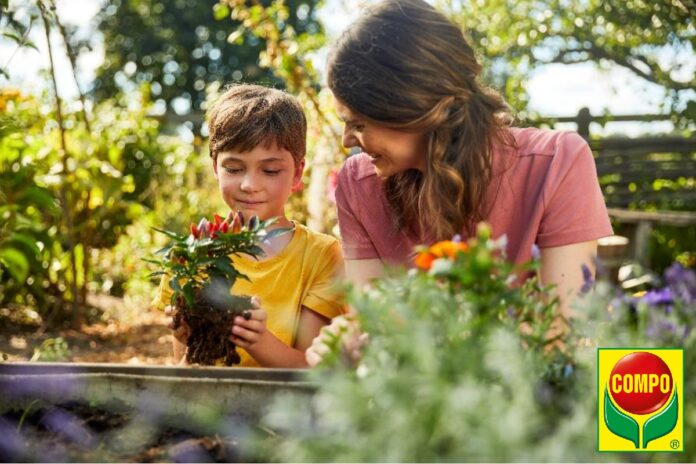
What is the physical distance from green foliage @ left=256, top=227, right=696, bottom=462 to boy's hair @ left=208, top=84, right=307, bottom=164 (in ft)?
4.01

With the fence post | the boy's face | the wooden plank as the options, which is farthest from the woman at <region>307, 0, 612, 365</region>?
the fence post

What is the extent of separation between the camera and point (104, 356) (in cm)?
520

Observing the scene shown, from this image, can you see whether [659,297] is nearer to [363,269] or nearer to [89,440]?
[89,440]

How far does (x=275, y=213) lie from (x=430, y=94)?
664 millimetres

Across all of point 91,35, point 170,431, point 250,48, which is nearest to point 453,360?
point 170,431

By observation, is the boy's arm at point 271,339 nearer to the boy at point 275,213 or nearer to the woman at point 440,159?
→ the boy at point 275,213

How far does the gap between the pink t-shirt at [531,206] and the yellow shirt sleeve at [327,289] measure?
0.40 ft

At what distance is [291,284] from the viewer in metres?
2.47

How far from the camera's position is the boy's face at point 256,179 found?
2443mm

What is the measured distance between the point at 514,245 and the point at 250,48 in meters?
23.2

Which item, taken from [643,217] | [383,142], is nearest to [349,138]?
[383,142]

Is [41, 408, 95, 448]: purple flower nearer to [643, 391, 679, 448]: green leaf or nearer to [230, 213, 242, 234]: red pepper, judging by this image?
[230, 213, 242, 234]: red pepper

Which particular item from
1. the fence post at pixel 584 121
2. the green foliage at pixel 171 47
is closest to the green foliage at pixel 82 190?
the fence post at pixel 584 121

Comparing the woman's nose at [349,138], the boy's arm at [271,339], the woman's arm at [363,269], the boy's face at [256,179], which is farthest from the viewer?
the boy's face at [256,179]
